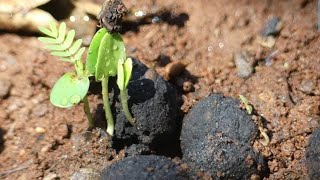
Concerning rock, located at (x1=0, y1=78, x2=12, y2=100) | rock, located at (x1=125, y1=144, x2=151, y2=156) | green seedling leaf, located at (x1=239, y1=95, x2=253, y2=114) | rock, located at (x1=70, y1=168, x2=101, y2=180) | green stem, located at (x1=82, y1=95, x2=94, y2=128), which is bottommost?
rock, located at (x1=70, y1=168, x2=101, y2=180)

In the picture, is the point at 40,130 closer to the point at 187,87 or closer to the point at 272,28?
the point at 187,87

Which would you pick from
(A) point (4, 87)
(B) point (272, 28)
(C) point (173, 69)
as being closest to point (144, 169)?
(C) point (173, 69)

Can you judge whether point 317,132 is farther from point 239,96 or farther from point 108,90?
point 108,90

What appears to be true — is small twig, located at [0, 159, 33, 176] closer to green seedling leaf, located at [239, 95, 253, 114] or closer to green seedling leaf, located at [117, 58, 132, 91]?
green seedling leaf, located at [117, 58, 132, 91]

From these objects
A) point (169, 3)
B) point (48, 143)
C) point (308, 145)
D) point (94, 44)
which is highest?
point (169, 3)

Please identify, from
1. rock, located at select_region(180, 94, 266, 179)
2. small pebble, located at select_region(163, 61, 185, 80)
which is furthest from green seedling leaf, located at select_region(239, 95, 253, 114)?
small pebble, located at select_region(163, 61, 185, 80)

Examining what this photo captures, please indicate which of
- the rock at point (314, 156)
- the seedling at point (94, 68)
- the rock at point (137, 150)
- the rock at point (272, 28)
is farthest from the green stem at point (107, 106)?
the rock at point (272, 28)

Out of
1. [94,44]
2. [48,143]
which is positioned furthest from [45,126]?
[94,44]
